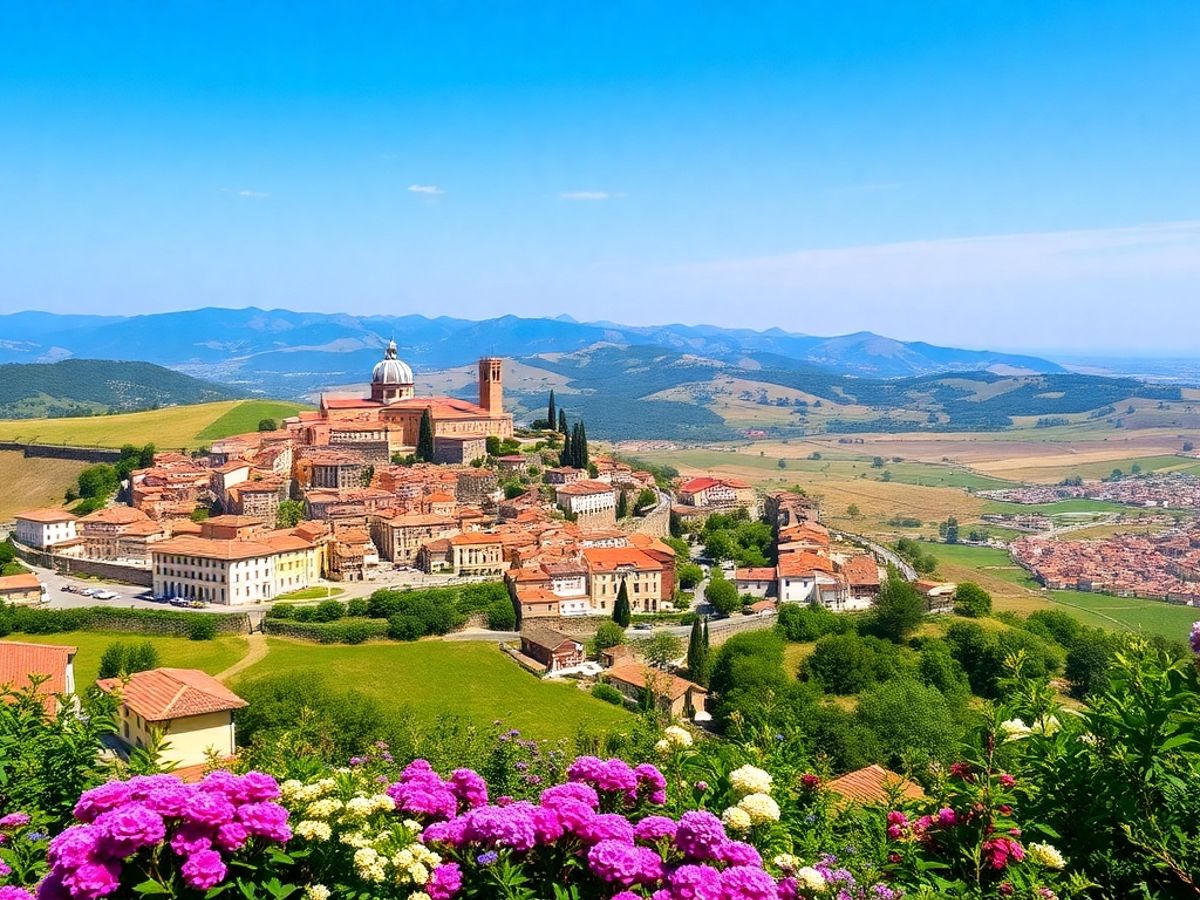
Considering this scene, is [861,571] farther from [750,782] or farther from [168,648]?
[750,782]

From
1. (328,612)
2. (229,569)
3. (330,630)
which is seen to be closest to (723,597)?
(330,630)

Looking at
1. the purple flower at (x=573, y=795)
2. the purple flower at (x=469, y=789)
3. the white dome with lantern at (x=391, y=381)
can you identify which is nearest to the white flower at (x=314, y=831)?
the purple flower at (x=469, y=789)

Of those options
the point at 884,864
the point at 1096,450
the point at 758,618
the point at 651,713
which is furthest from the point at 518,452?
the point at 1096,450

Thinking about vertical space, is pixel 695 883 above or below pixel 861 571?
above

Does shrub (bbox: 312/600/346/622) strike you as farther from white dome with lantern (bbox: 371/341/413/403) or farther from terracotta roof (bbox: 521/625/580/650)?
white dome with lantern (bbox: 371/341/413/403)

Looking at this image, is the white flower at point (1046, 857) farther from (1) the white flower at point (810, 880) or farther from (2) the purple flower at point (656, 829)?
(2) the purple flower at point (656, 829)
